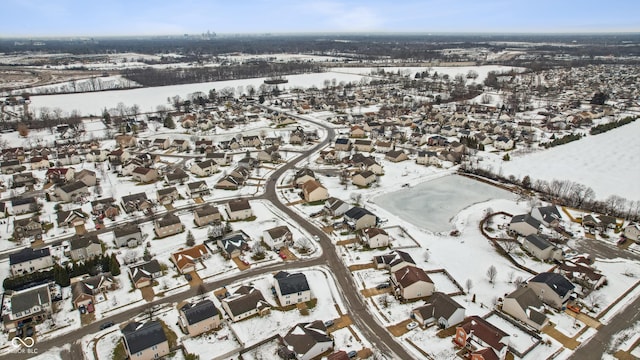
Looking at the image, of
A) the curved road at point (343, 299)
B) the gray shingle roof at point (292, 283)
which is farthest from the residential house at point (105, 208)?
the gray shingle roof at point (292, 283)

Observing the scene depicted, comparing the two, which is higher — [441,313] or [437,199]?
[437,199]

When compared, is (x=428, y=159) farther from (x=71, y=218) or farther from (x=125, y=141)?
(x=125, y=141)

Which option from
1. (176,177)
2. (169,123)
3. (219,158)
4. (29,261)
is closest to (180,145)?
(219,158)

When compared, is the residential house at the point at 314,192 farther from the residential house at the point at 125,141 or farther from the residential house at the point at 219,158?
the residential house at the point at 125,141

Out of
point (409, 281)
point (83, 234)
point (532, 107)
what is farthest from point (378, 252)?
point (532, 107)

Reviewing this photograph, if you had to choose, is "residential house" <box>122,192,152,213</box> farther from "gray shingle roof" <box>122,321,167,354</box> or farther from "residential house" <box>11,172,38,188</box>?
"gray shingle roof" <box>122,321,167,354</box>

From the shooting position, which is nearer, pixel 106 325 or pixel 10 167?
pixel 106 325
